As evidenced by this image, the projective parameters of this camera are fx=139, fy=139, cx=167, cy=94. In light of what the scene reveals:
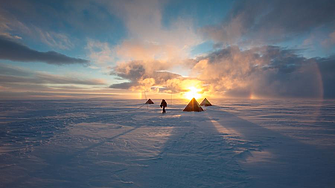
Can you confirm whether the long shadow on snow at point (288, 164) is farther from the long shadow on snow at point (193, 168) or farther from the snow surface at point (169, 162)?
the long shadow on snow at point (193, 168)

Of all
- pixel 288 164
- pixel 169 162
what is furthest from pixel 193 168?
pixel 288 164

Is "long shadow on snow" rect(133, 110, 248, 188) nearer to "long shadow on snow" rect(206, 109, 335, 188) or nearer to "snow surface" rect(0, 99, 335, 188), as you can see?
"snow surface" rect(0, 99, 335, 188)

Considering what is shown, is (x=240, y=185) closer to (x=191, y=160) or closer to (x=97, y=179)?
(x=191, y=160)

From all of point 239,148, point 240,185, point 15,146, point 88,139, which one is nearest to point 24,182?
point 88,139

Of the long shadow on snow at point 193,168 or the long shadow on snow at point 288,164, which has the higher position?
the long shadow on snow at point 288,164

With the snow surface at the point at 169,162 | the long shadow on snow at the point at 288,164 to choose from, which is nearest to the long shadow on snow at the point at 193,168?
the snow surface at the point at 169,162

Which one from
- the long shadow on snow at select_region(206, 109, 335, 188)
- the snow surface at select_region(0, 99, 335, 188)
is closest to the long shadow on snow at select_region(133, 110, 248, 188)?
the snow surface at select_region(0, 99, 335, 188)

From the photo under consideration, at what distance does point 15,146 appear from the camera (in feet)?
23.9

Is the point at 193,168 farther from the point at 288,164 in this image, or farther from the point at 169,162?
the point at 288,164

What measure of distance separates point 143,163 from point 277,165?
4.90m

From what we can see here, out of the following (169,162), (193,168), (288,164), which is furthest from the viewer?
(169,162)

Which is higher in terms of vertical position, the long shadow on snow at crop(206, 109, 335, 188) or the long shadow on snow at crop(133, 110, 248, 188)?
the long shadow on snow at crop(206, 109, 335, 188)

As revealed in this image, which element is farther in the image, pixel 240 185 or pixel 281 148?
pixel 281 148

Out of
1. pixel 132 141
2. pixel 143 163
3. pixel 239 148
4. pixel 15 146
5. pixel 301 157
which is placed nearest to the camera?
pixel 143 163
